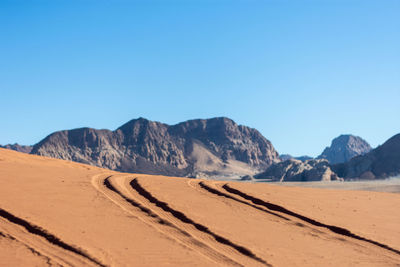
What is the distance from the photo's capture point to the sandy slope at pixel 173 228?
25.2ft

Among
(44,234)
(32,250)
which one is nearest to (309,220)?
(44,234)

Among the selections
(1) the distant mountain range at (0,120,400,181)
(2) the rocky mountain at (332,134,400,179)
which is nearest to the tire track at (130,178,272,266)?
(2) the rocky mountain at (332,134,400,179)

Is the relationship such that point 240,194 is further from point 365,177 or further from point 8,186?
point 365,177

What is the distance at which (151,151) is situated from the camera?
163875 mm

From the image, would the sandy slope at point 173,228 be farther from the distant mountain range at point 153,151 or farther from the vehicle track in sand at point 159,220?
the distant mountain range at point 153,151

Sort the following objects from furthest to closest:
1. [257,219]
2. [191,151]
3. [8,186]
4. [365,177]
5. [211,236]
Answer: [191,151] < [365,177] < [8,186] < [257,219] < [211,236]

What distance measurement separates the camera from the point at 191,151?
179 m

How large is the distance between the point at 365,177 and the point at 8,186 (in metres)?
71.7

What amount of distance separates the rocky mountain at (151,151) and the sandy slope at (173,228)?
123 metres

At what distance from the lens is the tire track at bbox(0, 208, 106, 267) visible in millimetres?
7363

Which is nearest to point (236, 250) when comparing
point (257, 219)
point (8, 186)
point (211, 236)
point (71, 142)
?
point (211, 236)

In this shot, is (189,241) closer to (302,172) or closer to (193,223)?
(193,223)

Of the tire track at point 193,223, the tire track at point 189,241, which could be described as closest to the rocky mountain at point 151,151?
the tire track at point 193,223

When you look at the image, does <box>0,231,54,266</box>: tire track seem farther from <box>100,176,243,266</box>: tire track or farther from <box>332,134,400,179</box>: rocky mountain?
<box>332,134,400,179</box>: rocky mountain
